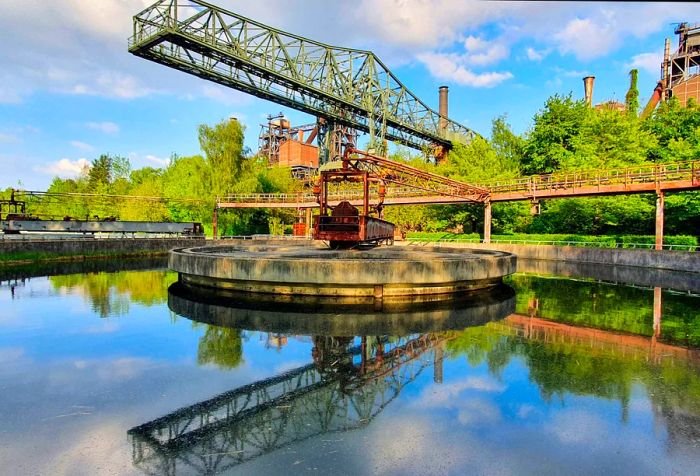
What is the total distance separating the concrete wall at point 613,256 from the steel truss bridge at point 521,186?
4314mm

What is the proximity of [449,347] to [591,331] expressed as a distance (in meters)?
4.47

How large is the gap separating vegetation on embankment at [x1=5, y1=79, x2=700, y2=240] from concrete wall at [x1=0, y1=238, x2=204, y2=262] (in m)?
15.0

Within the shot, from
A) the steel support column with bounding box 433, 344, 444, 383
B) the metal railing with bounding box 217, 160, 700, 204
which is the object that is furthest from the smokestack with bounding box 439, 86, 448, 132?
the steel support column with bounding box 433, 344, 444, 383

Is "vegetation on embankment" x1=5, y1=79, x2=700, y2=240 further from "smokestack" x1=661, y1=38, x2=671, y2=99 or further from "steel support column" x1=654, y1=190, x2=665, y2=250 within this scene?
→ "smokestack" x1=661, y1=38, x2=671, y2=99

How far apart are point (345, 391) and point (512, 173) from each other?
46774mm

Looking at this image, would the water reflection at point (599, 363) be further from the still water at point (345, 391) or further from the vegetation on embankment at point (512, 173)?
the vegetation on embankment at point (512, 173)

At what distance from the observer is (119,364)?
7.52 meters

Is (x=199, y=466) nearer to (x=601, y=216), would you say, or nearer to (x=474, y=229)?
(x=601, y=216)

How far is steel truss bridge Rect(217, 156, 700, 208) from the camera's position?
86.7ft

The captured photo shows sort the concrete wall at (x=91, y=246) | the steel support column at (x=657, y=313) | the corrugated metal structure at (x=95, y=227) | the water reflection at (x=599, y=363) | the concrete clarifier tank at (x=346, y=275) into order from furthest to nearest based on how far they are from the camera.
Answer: the corrugated metal structure at (x=95, y=227) < the concrete wall at (x=91, y=246) < the concrete clarifier tank at (x=346, y=275) < the steel support column at (x=657, y=313) < the water reflection at (x=599, y=363)

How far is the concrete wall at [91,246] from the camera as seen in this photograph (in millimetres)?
24719

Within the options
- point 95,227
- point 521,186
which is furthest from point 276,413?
point 521,186

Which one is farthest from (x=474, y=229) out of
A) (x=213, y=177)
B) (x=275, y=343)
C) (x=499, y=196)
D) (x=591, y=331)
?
(x=275, y=343)

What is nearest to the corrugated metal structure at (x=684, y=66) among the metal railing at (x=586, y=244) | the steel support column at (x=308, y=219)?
the metal railing at (x=586, y=244)
